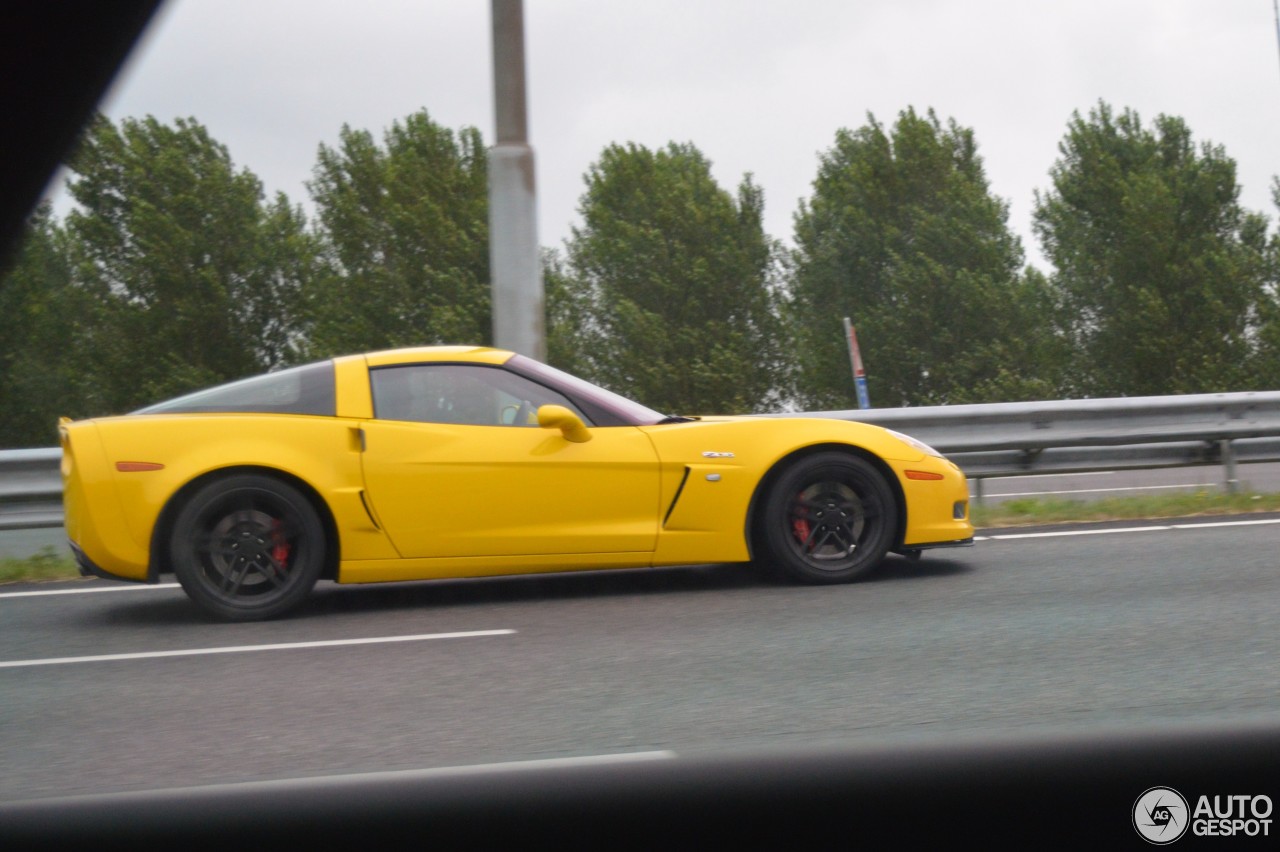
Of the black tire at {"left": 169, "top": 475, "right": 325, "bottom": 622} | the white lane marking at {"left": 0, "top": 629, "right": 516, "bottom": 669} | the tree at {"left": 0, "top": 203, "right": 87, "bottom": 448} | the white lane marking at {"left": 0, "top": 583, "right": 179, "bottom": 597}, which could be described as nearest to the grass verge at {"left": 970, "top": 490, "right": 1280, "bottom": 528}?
the white lane marking at {"left": 0, "top": 629, "right": 516, "bottom": 669}

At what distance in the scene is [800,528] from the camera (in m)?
6.32

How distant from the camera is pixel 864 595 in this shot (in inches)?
235

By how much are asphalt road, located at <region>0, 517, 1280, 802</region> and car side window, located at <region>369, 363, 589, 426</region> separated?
868 mm

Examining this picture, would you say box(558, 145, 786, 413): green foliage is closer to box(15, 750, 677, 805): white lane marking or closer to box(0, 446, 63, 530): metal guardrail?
box(0, 446, 63, 530): metal guardrail

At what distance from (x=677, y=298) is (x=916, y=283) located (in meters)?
9.32

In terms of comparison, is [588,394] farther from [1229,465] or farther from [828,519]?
[1229,465]

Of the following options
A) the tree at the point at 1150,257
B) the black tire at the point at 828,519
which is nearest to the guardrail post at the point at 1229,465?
the black tire at the point at 828,519

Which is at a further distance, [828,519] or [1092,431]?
[1092,431]

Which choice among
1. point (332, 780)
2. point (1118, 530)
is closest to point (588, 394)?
point (1118, 530)

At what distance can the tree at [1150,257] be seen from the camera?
45031 mm

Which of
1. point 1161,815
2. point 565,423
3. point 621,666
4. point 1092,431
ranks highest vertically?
point 565,423

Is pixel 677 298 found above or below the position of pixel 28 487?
above

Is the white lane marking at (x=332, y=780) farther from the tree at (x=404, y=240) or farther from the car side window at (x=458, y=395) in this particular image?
the tree at (x=404, y=240)

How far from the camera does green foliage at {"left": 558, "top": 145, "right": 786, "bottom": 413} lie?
5056cm
